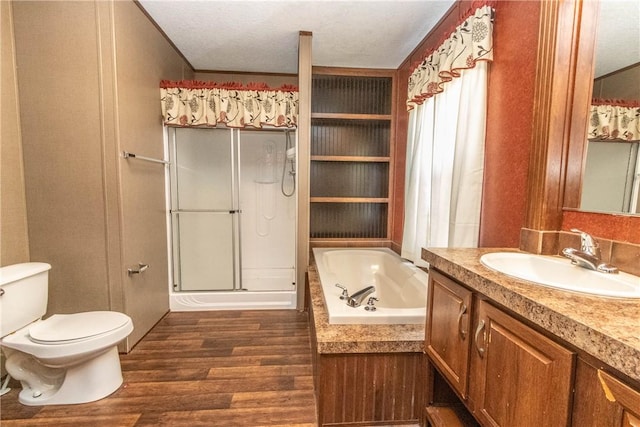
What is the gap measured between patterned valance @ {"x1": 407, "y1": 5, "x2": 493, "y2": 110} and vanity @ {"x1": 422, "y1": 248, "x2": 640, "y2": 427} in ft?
3.60

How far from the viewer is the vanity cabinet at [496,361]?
2.23 ft

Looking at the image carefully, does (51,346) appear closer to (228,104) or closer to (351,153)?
(228,104)

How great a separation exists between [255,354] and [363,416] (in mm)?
938

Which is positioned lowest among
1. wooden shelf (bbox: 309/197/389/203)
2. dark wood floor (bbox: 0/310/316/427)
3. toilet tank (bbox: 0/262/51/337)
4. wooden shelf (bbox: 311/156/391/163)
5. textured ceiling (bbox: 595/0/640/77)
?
dark wood floor (bbox: 0/310/316/427)

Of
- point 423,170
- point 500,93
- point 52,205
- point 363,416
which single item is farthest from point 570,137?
point 52,205

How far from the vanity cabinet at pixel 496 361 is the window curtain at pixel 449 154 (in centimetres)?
63

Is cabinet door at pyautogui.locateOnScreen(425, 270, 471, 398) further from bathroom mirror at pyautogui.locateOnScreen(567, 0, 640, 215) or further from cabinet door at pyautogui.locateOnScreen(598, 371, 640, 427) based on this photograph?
bathroom mirror at pyautogui.locateOnScreen(567, 0, 640, 215)

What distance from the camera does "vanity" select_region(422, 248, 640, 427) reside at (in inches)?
21.6

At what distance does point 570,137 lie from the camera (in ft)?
3.80

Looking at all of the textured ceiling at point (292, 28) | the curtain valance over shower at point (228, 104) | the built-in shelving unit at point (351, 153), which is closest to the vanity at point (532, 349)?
the textured ceiling at point (292, 28)

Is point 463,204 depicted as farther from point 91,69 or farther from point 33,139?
Answer: point 33,139

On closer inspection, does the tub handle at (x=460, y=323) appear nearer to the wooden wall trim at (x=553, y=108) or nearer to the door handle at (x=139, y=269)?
the wooden wall trim at (x=553, y=108)

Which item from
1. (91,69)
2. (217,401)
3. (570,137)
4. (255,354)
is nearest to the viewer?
(570,137)

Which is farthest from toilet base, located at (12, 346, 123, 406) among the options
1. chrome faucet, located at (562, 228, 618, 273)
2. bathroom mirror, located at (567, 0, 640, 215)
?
bathroom mirror, located at (567, 0, 640, 215)
